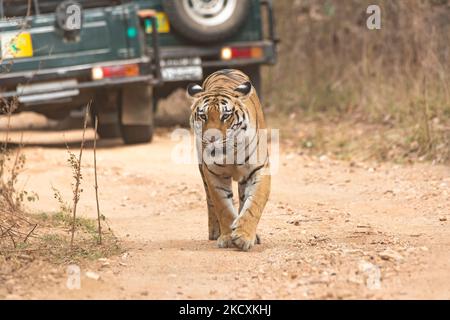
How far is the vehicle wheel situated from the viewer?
12977 mm

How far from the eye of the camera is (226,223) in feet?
23.6

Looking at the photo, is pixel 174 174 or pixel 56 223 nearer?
pixel 56 223

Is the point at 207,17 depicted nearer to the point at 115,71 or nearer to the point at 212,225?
the point at 115,71

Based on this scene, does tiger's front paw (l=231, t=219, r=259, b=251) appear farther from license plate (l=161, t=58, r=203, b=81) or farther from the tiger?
license plate (l=161, t=58, r=203, b=81)

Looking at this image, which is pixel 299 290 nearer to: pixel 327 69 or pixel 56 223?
pixel 56 223

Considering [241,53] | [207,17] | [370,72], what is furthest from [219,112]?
[370,72]

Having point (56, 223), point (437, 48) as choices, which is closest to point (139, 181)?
point (56, 223)

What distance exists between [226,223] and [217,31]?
5.94 meters

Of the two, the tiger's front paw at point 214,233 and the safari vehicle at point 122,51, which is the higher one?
the safari vehicle at point 122,51

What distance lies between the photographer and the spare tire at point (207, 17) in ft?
41.7

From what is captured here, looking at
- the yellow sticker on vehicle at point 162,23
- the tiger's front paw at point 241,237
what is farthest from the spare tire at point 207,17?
the tiger's front paw at point 241,237

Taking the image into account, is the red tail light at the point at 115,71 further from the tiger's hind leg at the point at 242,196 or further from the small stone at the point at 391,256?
the small stone at the point at 391,256

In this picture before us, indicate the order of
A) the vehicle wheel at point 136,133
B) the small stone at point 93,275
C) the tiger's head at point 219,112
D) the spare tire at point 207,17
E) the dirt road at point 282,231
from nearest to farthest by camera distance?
the dirt road at point 282,231 → the small stone at point 93,275 → the tiger's head at point 219,112 → the spare tire at point 207,17 → the vehicle wheel at point 136,133

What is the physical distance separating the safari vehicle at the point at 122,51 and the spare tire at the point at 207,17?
1 cm
